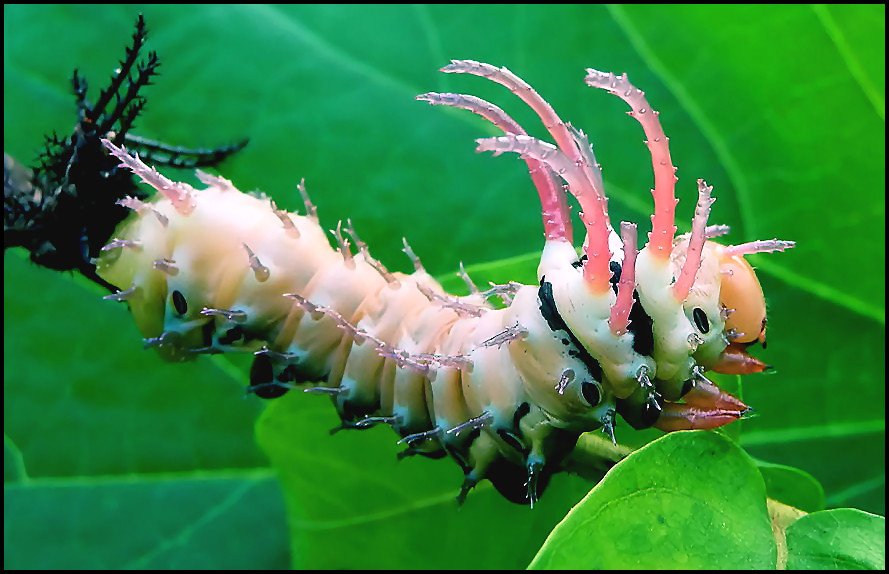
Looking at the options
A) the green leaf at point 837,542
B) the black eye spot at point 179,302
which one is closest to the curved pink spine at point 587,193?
the green leaf at point 837,542

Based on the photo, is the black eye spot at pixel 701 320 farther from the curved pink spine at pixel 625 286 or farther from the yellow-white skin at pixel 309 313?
the yellow-white skin at pixel 309 313

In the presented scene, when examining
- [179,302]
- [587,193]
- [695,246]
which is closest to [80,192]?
[179,302]

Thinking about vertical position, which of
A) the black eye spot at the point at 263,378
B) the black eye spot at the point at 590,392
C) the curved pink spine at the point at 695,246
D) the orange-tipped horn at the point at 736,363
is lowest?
the black eye spot at the point at 263,378

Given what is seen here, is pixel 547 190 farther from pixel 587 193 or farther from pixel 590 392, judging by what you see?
pixel 590 392

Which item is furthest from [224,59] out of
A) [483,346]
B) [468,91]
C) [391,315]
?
[483,346]

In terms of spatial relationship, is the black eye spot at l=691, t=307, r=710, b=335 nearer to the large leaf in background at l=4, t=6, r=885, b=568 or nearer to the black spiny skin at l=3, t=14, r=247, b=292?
the large leaf in background at l=4, t=6, r=885, b=568
